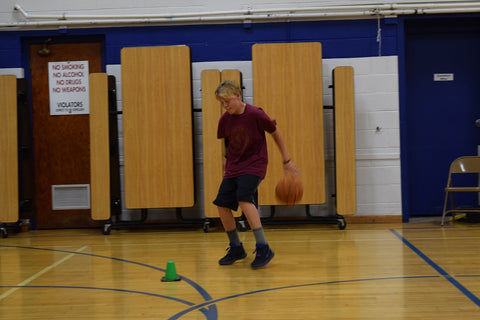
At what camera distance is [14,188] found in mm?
5652

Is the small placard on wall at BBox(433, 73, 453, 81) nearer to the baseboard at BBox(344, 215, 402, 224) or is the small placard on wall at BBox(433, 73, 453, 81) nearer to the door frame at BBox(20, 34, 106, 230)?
the baseboard at BBox(344, 215, 402, 224)

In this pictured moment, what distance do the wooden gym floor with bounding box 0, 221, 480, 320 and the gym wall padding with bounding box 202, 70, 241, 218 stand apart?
0.47 m

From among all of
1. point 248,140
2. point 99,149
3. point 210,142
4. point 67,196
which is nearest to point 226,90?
point 248,140

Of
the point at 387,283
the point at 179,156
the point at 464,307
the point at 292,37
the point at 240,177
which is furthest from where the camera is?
the point at 292,37

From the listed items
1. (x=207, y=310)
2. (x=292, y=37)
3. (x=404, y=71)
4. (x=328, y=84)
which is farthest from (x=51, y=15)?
(x=207, y=310)

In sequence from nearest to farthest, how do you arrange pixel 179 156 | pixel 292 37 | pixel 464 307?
pixel 464 307, pixel 179 156, pixel 292 37

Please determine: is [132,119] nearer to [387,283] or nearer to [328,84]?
[328,84]

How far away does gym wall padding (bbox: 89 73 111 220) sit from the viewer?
5582mm

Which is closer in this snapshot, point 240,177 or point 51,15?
point 240,177

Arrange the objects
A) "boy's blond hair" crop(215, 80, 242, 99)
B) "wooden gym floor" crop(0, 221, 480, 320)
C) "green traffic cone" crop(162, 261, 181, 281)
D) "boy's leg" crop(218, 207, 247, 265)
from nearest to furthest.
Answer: "wooden gym floor" crop(0, 221, 480, 320), "green traffic cone" crop(162, 261, 181, 281), "boy's blond hair" crop(215, 80, 242, 99), "boy's leg" crop(218, 207, 247, 265)

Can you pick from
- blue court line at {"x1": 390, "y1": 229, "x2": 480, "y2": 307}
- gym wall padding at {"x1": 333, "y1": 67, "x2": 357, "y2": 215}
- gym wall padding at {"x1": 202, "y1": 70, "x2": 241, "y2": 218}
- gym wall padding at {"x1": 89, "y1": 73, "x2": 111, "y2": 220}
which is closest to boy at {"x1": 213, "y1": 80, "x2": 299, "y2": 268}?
blue court line at {"x1": 390, "y1": 229, "x2": 480, "y2": 307}

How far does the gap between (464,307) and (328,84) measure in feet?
11.7

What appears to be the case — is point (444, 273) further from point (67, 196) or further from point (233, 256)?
point (67, 196)

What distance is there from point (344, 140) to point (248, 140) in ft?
6.73
